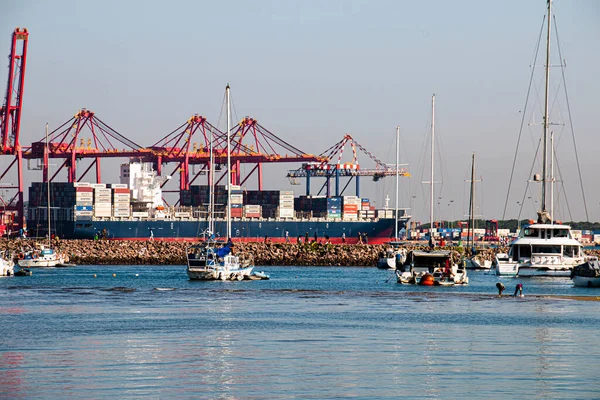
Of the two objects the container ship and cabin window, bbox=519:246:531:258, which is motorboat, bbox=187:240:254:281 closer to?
cabin window, bbox=519:246:531:258

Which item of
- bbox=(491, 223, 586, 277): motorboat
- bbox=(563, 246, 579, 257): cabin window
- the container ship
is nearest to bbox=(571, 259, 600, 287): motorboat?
bbox=(491, 223, 586, 277): motorboat

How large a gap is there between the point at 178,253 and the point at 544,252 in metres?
44.1

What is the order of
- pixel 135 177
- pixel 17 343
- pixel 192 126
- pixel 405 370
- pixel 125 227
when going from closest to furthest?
pixel 405 370 → pixel 17 343 → pixel 125 227 → pixel 135 177 → pixel 192 126

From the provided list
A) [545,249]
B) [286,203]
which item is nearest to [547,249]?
[545,249]

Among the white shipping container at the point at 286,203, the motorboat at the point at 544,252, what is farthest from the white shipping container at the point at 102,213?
the motorboat at the point at 544,252

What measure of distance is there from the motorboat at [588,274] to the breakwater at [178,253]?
37.3 m

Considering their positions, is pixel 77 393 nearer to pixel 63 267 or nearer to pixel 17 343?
pixel 17 343

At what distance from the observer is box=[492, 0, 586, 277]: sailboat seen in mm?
67062

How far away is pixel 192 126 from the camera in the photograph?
162875 mm

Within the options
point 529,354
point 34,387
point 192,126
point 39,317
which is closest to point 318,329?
point 529,354

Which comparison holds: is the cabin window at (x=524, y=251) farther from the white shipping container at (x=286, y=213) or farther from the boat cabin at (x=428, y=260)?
the white shipping container at (x=286, y=213)

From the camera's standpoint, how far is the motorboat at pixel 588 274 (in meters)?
59.4

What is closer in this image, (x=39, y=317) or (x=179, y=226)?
(x=39, y=317)

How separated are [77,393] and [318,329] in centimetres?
1480
